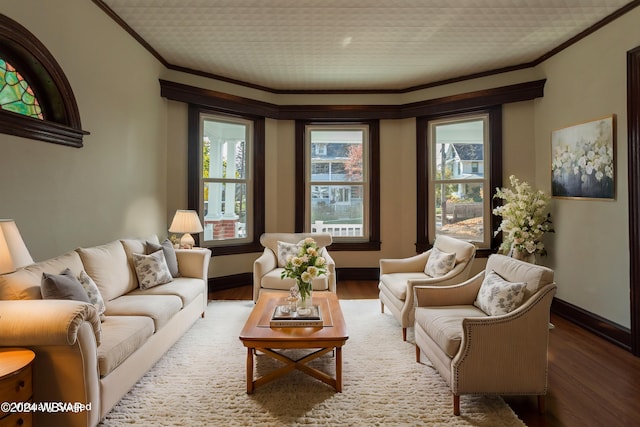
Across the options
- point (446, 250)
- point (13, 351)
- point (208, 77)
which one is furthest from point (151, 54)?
point (446, 250)

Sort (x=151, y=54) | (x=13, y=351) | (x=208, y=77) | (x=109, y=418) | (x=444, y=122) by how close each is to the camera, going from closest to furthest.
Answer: (x=13, y=351) → (x=109, y=418) → (x=151, y=54) → (x=208, y=77) → (x=444, y=122)

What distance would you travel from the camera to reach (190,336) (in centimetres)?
371

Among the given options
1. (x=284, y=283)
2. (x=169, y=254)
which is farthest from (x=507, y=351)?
(x=169, y=254)

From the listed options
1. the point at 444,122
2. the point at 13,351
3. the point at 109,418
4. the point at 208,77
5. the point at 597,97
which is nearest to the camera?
the point at 13,351

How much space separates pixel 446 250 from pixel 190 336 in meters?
2.85

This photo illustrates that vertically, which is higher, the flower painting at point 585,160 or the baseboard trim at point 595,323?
the flower painting at point 585,160

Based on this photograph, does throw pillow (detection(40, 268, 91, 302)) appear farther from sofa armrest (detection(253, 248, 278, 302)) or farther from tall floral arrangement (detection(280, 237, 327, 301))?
sofa armrest (detection(253, 248, 278, 302))

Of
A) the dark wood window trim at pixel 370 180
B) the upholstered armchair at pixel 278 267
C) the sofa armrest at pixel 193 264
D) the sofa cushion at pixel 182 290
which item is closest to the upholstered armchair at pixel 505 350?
the upholstered armchair at pixel 278 267

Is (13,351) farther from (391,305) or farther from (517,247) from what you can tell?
(517,247)

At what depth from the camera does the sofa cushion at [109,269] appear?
3.08m

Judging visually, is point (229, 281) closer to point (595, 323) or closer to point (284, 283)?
point (284, 283)

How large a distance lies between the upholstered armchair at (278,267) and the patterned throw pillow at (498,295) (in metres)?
1.74

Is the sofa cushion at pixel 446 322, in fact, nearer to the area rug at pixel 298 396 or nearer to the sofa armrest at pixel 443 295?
the sofa armrest at pixel 443 295

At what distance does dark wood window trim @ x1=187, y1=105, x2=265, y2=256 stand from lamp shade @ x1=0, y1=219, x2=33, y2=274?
3.30 metres
